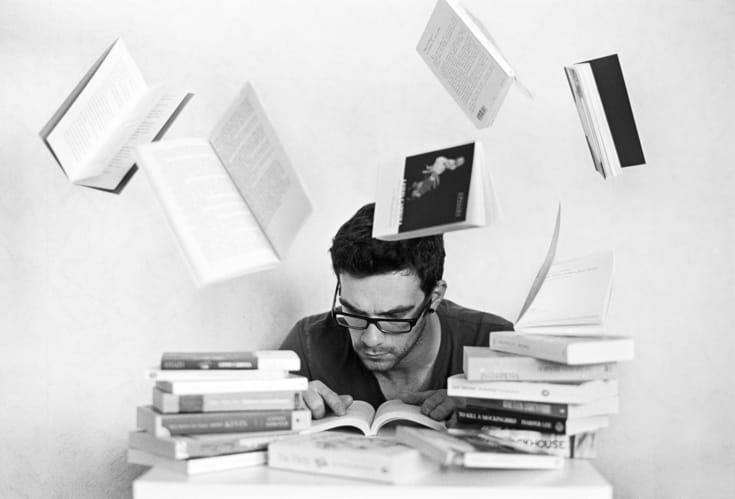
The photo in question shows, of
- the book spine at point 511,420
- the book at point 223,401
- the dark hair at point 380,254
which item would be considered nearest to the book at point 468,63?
the dark hair at point 380,254

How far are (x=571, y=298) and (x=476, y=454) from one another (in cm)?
39

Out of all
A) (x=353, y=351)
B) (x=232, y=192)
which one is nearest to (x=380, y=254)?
(x=353, y=351)

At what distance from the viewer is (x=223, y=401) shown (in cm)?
147

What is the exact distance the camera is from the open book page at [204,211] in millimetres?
1437

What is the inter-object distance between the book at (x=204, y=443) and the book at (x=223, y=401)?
0.04 metres

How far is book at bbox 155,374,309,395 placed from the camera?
4.75 ft

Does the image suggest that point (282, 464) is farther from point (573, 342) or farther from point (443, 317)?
point (443, 317)

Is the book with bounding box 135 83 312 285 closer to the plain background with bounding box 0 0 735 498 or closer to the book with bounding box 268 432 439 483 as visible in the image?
the book with bounding box 268 432 439 483

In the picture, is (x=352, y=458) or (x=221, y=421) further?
(x=221, y=421)

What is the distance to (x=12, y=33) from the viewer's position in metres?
2.20

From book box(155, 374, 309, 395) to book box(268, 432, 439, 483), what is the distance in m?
0.10

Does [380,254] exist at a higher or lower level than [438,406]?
higher

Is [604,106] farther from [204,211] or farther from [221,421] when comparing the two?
[221,421]

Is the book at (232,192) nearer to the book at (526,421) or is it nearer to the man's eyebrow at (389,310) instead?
the man's eyebrow at (389,310)
